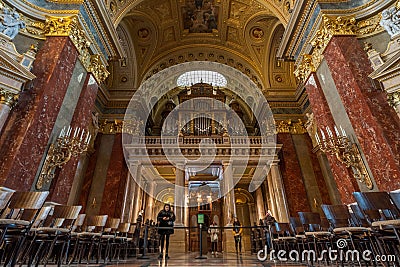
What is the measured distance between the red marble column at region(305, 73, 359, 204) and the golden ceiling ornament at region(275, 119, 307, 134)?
15.9ft

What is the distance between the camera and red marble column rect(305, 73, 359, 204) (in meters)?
5.94

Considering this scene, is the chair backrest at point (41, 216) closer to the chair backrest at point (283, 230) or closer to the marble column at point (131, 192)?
the chair backrest at point (283, 230)

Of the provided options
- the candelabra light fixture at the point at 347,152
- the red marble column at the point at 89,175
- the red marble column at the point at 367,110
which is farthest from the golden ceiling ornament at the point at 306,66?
the red marble column at the point at 89,175

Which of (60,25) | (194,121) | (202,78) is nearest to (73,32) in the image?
(60,25)

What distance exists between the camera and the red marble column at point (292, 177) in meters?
10.6

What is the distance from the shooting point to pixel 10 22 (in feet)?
18.4

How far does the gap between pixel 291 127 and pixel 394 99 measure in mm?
7519

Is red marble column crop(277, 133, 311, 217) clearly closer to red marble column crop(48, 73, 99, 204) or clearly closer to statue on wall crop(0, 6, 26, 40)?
red marble column crop(48, 73, 99, 204)

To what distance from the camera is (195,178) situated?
55.1 feet

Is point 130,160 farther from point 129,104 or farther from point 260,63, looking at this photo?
point 260,63

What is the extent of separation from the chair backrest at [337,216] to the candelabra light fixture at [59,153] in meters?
5.61

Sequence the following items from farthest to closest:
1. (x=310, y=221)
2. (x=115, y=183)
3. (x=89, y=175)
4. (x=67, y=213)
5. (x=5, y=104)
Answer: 1. (x=89, y=175)
2. (x=115, y=183)
3. (x=5, y=104)
4. (x=310, y=221)
5. (x=67, y=213)

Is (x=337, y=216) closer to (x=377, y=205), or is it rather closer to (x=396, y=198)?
(x=377, y=205)

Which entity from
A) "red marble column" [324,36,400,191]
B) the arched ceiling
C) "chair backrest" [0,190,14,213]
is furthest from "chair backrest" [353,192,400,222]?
the arched ceiling
